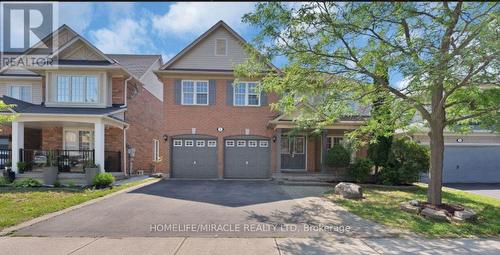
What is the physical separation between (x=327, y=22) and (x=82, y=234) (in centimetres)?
840

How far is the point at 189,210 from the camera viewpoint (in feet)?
28.7

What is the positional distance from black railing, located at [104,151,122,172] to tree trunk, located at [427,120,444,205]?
16.2 m

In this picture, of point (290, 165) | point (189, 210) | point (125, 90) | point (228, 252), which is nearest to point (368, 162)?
point (290, 165)

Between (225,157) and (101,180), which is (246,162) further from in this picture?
(101,180)

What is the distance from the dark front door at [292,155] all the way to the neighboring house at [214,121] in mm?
607

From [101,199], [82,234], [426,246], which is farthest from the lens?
[101,199]

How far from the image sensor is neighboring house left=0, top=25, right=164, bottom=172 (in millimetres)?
14795

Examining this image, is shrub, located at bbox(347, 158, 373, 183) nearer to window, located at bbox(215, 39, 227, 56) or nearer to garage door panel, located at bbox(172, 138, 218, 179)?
garage door panel, located at bbox(172, 138, 218, 179)

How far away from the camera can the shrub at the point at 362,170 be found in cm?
1459

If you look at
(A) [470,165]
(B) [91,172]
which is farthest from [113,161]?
(A) [470,165]

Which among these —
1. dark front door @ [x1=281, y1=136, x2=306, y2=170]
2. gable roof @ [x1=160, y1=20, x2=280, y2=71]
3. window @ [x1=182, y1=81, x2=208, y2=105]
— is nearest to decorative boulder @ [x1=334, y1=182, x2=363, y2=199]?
dark front door @ [x1=281, y1=136, x2=306, y2=170]

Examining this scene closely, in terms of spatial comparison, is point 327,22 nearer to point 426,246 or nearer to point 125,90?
point 426,246

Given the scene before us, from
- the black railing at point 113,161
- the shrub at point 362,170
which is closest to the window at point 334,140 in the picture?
the shrub at point 362,170

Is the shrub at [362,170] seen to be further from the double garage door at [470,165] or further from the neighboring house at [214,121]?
the double garage door at [470,165]
